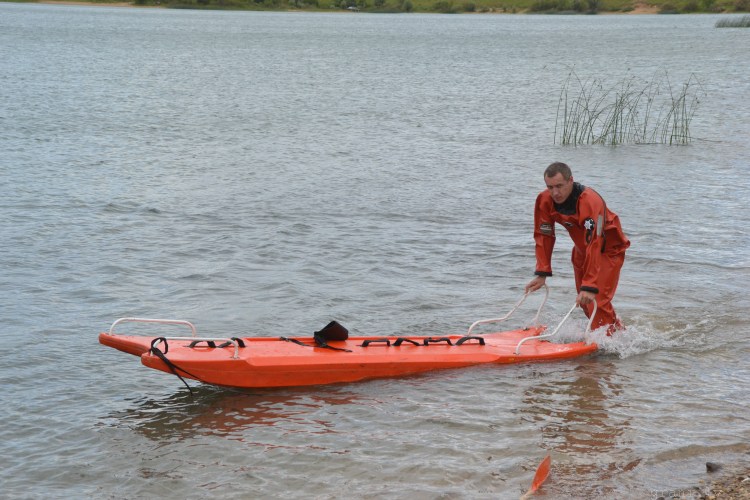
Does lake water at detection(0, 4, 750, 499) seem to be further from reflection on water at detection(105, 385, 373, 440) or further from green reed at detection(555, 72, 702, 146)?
green reed at detection(555, 72, 702, 146)

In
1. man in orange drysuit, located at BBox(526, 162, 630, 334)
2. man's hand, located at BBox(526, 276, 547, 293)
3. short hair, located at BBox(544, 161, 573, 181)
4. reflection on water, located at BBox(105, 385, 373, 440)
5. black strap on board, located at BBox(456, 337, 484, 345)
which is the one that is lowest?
reflection on water, located at BBox(105, 385, 373, 440)

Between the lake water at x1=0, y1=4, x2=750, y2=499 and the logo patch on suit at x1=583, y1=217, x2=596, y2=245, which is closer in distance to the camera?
the lake water at x1=0, y1=4, x2=750, y2=499

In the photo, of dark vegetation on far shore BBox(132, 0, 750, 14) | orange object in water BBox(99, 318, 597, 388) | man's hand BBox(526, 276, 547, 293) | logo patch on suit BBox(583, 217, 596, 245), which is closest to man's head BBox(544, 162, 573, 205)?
logo patch on suit BBox(583, 217, 596, 245)

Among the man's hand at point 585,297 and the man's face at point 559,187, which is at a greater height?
the man's face at point 559,187

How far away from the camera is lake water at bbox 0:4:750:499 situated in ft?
21.2

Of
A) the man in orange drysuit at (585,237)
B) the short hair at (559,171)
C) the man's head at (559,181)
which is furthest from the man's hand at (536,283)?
the short hair at (559,171)

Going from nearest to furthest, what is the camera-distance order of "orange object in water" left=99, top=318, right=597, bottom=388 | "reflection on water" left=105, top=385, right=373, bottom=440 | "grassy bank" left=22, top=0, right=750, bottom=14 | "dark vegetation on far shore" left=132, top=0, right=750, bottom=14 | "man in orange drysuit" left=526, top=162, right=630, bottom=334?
"reflection on water" left=105, top=385, right=373, bottom=440 < "orange object in water" left=99, top=318, right=597, bottom=388 < "man in orange drysuit" left=526, top=162, right=630, bottom=334 < "grassy bank" left=22, top=0, right=750, bottom=14 < "dark vegetation on far shore" left=132, top=0, right=750, bottom=14

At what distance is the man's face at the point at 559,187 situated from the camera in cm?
754

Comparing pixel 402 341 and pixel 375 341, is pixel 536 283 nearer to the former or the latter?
pixel 402 341

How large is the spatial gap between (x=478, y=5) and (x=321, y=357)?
4562 inches

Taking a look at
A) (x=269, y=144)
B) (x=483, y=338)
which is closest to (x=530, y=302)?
(x=483, y=338)

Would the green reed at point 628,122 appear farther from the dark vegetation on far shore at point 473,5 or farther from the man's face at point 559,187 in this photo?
the dark vegetation on far shore at point 473,5

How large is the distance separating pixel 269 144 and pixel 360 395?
16.2 meters

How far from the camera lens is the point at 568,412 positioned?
728 centimetres
